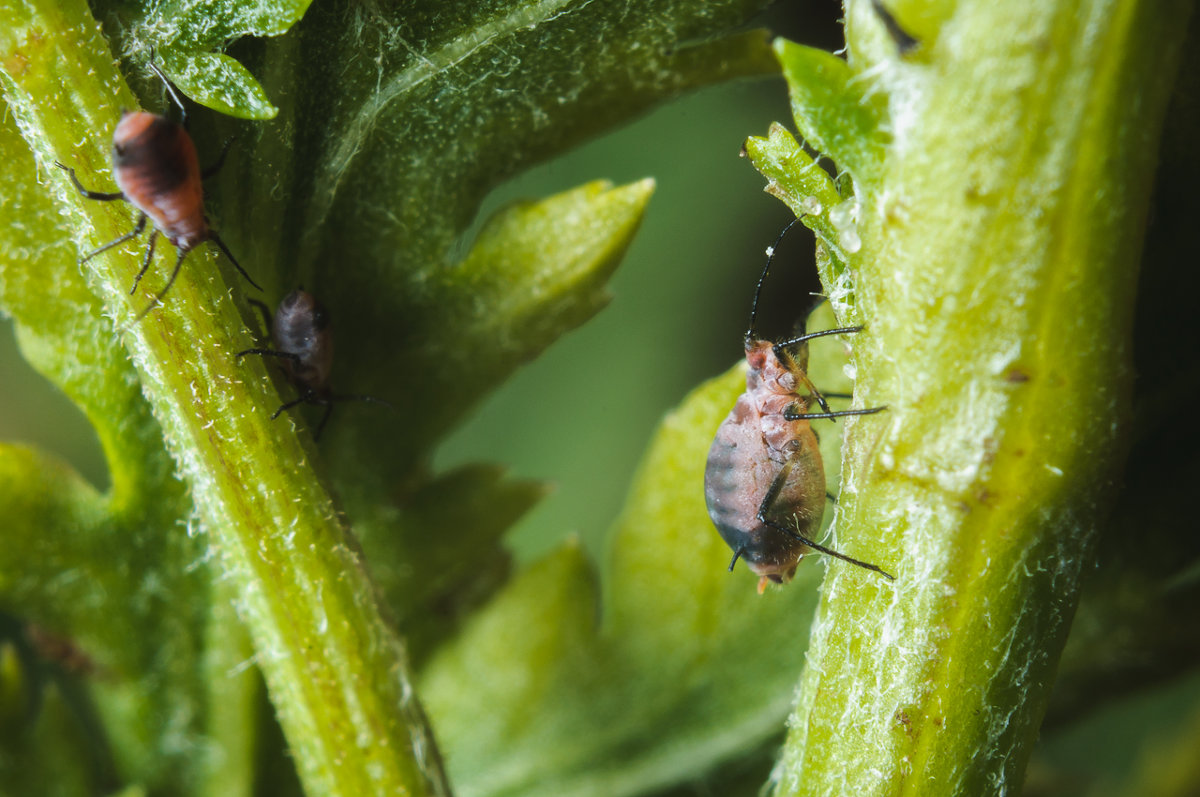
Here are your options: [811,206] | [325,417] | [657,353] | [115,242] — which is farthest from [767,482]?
[657,353]

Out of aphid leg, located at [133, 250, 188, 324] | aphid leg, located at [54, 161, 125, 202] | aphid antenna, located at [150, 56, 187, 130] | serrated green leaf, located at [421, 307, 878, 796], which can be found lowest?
serrated green leaf, located at [421, 307, 878, 796]

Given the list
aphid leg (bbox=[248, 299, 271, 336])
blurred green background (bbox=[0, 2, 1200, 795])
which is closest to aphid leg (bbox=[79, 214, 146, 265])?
aphid leg (bbox=[248, 299, 271, 336])

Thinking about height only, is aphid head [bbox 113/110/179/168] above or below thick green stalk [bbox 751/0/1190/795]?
above

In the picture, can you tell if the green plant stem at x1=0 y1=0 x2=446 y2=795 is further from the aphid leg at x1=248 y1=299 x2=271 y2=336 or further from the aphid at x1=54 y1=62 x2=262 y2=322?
Answer: the aphid leg at x1=248 y1=299 x2=271 y2=336

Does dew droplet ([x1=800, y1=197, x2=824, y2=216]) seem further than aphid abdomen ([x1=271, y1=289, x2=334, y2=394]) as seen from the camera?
No

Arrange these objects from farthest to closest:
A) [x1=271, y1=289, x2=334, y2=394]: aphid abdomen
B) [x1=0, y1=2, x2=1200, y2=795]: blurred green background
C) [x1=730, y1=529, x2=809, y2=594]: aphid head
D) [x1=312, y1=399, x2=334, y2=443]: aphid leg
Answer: [x1=0, y1=2, x2=1200, y2=795]: blurred green background → [x1=312, y1=399, x2=334, y2=443]: aphid leg → [x1=730, y1=529, x2=809, y2=594]: aphid head → [x1=271, y1=289, x2=334, y2=394]: aphid abdomen

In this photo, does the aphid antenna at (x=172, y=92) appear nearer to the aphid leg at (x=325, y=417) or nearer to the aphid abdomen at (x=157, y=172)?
the aphid abdomen at (x=157, y=172)

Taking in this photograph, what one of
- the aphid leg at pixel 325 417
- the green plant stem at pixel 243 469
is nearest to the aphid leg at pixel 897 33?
the green plant stem at pixel 243 469
